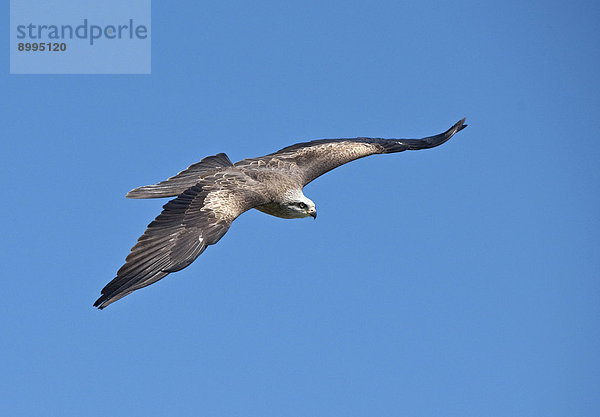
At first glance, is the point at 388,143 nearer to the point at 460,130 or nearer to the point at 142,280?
the point at 460,130

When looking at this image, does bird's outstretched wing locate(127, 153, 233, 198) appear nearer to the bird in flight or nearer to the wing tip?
the bird in flight

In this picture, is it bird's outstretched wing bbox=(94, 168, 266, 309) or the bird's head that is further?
the bird's head

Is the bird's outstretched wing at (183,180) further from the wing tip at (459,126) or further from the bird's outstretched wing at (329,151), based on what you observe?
the wing tip at (459,126)

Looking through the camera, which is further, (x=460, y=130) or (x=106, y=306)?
(x=460, y=130)

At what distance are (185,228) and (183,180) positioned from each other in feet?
6.57

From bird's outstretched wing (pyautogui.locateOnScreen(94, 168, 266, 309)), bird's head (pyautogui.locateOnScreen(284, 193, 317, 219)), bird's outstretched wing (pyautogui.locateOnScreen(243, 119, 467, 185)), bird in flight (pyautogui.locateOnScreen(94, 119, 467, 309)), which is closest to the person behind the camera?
bird's outstretched wing (pyautogui.locateOnScreen(94, 168, 266, 309))

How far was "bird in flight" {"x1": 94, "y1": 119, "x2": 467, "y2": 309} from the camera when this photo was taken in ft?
39.7

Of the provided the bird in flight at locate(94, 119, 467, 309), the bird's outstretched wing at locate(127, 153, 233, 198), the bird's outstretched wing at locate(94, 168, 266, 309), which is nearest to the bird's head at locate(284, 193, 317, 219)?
the bird in flight at locate(94, 119, 467, 309)

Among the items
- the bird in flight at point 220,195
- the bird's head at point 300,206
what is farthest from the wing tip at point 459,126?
the bird's head at point 300,206

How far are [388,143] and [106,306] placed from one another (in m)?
8.14

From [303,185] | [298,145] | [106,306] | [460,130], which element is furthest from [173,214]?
[460,130]

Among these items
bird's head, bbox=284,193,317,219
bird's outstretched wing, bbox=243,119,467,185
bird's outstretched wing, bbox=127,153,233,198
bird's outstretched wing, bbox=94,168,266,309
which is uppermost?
bird's outstretched wing, bbox=243,119,467,185

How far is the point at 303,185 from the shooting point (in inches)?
619

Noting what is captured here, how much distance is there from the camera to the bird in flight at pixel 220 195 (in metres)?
12.1
